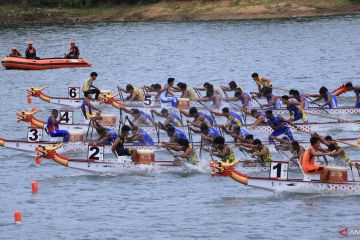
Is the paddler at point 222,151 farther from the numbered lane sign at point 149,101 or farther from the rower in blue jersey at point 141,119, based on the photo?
the numbered lane sign at point 149,101

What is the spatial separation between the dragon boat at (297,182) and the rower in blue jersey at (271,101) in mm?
14399

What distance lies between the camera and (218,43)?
89.3m

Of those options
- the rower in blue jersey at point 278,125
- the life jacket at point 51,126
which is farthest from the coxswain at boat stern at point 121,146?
the rower in blue jersey at point 278,125

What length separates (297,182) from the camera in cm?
3591

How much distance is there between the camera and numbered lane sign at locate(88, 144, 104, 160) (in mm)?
39500

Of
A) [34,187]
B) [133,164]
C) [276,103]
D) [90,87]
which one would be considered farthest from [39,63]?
[133,164]

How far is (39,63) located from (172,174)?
34611mm

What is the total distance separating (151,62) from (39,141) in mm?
37744

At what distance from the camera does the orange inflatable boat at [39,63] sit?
7288 cm

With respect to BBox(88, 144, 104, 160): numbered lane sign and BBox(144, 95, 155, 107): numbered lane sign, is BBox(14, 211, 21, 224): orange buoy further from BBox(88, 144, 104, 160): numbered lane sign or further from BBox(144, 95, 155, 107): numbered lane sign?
BBox(144, 95, 155, 107): numbered lane sign

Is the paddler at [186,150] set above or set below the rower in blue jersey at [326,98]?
below

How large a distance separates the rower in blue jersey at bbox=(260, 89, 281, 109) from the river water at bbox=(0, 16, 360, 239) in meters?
6.63

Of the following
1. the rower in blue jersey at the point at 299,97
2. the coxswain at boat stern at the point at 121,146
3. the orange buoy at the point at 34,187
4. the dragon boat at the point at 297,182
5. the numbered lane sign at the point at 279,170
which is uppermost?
the rower in blue jersey at the point at 299,97

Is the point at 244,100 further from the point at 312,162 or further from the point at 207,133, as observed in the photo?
the point at 312,162
